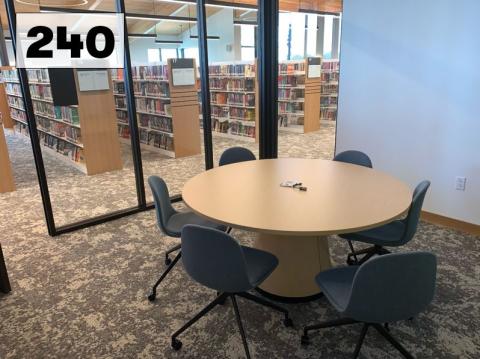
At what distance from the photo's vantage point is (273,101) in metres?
4.91

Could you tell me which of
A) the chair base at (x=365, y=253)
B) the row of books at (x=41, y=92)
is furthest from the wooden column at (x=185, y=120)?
the chair base at (x=365, y=253)

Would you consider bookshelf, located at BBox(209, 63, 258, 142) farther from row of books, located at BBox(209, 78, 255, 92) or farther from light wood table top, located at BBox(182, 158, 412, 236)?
light wood table top, located at BBox(182, 158, 412, 236)

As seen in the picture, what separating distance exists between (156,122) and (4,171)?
2.70 m

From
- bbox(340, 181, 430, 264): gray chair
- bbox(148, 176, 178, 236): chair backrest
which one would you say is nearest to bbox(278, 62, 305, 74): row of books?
bbox(340, 181, 430, 264): gray chair

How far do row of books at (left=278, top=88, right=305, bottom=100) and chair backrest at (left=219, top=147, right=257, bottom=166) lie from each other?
550 cm

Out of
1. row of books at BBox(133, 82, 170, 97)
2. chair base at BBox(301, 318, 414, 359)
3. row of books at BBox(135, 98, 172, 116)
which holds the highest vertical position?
row of books at BBox(133, 82, 170, 97)

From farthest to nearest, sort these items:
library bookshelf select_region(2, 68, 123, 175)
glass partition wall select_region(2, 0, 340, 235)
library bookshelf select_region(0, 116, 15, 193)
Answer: library bookshelf select_region(2, 68, 123, 175), library bookshelf select_region(0, 116, 15, 193), glass partition wall select_region(2, 0, 340, 235)

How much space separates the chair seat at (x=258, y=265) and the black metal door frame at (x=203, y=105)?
7.48 feet

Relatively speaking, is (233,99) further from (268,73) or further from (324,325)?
(324,325)

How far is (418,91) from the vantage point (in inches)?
138

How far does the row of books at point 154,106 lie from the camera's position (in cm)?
648

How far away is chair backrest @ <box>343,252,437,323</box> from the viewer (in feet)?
4.76

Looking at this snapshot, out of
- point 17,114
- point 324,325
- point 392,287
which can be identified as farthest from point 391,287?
point 17,114

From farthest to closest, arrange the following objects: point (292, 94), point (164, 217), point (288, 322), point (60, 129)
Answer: point (292, 94) < point (60, 129) < point (164, 217) < point (288, 322)
